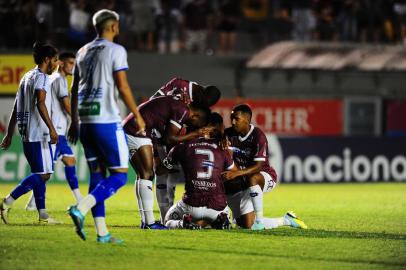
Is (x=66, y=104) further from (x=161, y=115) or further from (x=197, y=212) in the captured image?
(x=197, y=212)

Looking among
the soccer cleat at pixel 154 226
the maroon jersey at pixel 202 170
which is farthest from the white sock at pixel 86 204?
the maroon jersey at pixel 202 170

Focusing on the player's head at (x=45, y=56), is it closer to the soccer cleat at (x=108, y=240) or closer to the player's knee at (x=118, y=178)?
the player's knee at (x=118, y=178)

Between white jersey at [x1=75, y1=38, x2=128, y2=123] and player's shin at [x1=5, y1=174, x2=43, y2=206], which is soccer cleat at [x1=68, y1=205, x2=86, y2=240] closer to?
white jersey at [x1=75, y1=38, x2=128, y2=123]

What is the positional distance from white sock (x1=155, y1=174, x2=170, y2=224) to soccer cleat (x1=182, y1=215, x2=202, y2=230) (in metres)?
0.78

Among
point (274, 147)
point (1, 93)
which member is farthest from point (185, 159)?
point (1, 93)

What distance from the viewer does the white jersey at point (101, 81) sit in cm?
988

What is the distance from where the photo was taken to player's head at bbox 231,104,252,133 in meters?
12.7

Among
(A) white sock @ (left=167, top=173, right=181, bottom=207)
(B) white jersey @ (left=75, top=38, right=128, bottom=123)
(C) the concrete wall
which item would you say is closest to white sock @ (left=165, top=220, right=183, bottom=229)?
(A) white sock @ (left=167, top=173, right=181, bottom=207)

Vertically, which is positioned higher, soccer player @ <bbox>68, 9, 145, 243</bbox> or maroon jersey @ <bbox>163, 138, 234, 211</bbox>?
soccer player @ <bbox>68, 9, 145, 243</bbox>

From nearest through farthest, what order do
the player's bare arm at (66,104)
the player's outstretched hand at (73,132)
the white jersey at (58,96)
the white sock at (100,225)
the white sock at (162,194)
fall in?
the white sock at (100,225)
the player's outstretched hand at (73,132)
the white sock at (162,194)
the player's bare arm at (66,104)
the white jersey at (58,96)

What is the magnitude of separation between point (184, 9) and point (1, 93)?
5604 mm

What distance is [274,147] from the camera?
24.6m

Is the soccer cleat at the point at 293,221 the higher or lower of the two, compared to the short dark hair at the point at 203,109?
lower

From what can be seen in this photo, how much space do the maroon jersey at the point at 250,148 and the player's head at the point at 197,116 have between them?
789mm
